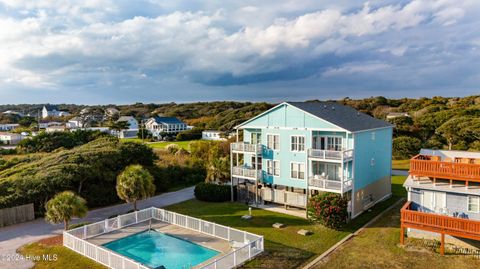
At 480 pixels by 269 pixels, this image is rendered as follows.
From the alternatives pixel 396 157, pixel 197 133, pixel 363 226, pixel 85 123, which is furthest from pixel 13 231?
pixel 85 123

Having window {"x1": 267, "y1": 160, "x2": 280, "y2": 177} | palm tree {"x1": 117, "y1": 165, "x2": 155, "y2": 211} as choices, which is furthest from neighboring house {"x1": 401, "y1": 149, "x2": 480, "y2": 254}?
palm tree {"x1": 117, "y1": 165, "x2": 155, "y2": 211}

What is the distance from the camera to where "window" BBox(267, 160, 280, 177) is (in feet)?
80.5

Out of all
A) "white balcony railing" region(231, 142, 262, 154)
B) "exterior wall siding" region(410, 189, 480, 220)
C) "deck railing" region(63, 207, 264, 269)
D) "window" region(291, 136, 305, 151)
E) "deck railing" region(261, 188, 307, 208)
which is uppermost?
"window" region(291, 136, 305, 151)

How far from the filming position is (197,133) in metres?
81.2

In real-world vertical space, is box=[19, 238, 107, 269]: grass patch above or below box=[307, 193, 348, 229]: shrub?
below

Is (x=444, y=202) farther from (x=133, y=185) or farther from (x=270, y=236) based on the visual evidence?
(x=133, y=185)

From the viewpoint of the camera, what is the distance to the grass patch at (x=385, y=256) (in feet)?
49.0

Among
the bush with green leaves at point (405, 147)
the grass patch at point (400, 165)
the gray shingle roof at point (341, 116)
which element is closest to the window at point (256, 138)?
the gray shingle roof at point (341, 116)

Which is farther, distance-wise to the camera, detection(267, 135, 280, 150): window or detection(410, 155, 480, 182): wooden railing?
detection(267, 135, 280, 150): window

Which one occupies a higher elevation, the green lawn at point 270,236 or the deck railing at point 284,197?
the deck railing at point 284,197

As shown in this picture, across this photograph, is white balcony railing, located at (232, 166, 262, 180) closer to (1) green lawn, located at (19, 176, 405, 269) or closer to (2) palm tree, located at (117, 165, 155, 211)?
(1) green lawn, located at (19, 176, 405, 269)

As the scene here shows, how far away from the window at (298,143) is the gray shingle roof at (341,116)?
2.03 meters

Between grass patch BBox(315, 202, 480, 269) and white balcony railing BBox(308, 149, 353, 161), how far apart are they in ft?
16.4

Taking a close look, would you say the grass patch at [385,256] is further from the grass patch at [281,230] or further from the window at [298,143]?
the window at [298,143]
